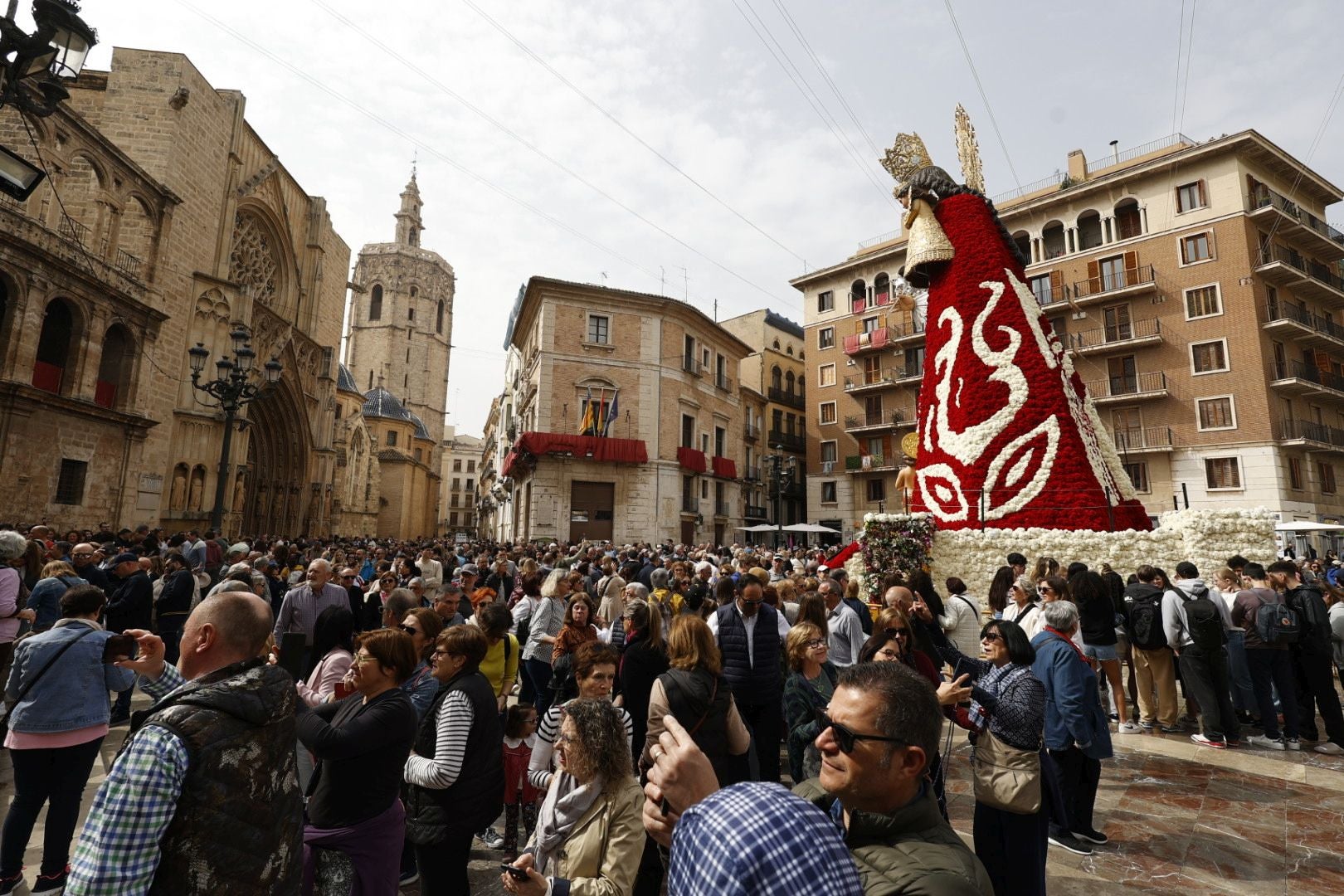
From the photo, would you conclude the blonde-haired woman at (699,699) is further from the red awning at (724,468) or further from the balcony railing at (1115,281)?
the balcony railing at (1115,281)

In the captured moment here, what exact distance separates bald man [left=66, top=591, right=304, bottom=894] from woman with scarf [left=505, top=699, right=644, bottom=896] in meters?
0.84

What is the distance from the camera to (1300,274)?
72.5 ft

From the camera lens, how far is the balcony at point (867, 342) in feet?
98.6

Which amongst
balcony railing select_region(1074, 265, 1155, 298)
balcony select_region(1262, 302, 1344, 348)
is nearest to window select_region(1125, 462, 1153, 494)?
balcony select_region(1262, 302, 1344, 348)

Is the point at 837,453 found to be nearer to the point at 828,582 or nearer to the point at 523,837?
the point at 828,582

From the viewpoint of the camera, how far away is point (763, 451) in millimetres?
36875

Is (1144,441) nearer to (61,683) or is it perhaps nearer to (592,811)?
(592,811)

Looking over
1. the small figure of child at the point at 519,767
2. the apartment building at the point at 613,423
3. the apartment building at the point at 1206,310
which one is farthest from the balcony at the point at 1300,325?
the small figure of child at the point at 519,767

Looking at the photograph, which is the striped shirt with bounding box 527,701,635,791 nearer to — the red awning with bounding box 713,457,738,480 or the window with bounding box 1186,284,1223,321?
the red awning with bounding box 713,457,738,480

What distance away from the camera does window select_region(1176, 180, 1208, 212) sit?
901 inches

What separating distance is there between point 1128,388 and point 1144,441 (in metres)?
2.14

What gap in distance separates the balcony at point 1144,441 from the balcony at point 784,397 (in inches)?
706

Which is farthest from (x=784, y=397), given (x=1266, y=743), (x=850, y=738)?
(x=850, y=738)

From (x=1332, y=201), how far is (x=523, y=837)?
36373 millimetres
